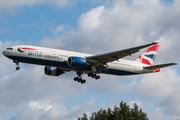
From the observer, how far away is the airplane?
4109 cm

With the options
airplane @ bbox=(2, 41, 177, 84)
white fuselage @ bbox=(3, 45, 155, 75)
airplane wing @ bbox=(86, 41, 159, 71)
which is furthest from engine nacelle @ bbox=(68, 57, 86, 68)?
airplane wing @ bbox=(86, 41, 159, 71)

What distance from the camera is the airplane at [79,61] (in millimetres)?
41094

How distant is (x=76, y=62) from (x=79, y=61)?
625 millimetres

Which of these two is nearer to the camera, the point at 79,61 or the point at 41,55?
the point at 41,55

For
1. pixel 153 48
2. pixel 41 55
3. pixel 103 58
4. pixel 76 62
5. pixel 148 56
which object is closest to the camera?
pixel 41 55

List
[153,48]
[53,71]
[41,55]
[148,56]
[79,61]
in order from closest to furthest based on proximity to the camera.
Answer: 1. [41,55]
2. [79,61]
3. [53,71]
4. [148,56]
5. [153,48]

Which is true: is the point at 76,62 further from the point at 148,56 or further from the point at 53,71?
the point at 148,56

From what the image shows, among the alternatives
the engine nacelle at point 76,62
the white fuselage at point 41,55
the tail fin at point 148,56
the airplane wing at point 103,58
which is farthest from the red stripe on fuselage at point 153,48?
the engine nacelle at point 76,62

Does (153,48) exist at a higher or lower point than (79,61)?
higher

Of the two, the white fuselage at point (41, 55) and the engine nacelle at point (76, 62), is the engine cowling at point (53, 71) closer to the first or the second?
the white fuselage at point (41, 55)

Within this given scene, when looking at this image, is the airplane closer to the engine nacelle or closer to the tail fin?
the engine nacelle

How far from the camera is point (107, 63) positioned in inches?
1826

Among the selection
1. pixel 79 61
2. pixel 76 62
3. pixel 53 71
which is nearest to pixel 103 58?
pixel 79 61

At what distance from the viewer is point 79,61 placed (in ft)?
139
